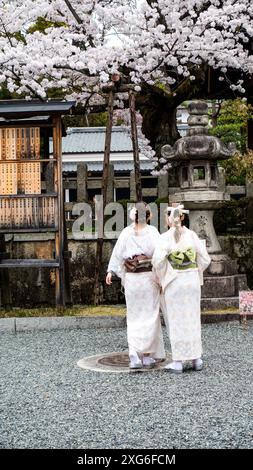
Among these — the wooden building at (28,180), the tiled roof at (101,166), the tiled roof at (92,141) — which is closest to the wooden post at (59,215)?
the wooden building at (28,180)

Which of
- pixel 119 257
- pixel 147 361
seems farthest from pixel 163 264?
pixel 147 361

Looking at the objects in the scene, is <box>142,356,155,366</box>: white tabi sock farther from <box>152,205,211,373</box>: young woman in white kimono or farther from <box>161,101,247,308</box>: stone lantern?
<box>161,101,247,308</box>: stone lantern

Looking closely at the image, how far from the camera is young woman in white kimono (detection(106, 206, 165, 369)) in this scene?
719 cm

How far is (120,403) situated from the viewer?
5.57 m

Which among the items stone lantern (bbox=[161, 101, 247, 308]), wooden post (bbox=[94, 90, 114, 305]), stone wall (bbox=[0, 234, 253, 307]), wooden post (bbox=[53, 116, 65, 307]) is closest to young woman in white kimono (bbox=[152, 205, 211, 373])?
stone lantern (bbox=[161, 101, 247, 308])

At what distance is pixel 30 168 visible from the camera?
10875 mm

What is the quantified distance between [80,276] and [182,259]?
630cm

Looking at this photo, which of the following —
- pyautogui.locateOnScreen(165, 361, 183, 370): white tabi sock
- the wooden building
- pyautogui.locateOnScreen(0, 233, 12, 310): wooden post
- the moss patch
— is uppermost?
the wooden building

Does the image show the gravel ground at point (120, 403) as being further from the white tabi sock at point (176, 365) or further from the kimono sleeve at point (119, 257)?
the kimono sleeve at point (119, 257)

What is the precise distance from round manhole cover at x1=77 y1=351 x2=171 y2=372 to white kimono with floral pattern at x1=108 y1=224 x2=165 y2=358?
0.19m

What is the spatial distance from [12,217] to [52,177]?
1.27 metres

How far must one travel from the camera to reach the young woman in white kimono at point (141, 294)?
283 inches

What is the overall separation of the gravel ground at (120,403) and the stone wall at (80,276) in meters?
4.68

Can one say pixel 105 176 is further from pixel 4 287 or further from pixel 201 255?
pixel 201 255
